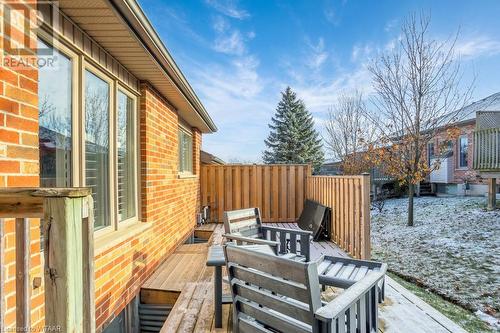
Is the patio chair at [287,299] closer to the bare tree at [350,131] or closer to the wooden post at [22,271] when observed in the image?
the wooden post at [22,271]

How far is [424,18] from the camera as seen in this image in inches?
321

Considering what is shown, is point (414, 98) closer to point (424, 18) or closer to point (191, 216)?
point (424, 18)

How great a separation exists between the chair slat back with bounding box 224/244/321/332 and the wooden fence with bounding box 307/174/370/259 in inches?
99.8

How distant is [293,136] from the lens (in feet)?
67.1

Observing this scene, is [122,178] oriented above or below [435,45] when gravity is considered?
below

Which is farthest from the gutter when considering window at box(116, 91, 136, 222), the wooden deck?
the wooden deck

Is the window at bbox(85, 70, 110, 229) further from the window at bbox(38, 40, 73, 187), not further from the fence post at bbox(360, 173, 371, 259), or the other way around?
the fence post at bbox(360, 173, 371, 259)

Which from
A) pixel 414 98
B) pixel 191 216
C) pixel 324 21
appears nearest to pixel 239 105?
pixel 324 21

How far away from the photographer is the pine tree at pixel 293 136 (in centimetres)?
2050

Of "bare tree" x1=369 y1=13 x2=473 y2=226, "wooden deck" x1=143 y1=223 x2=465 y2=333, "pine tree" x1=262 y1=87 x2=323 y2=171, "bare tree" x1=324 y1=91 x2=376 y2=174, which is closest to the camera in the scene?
"wooden deck" x1=143 y1=223 x2=465 y2=333

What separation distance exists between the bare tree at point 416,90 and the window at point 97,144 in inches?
337

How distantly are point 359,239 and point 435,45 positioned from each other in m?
7.17

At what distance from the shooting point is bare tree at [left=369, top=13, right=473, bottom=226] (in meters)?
8.25

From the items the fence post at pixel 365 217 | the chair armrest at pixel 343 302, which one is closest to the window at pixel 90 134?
the chair armrest at pixel 343 302
